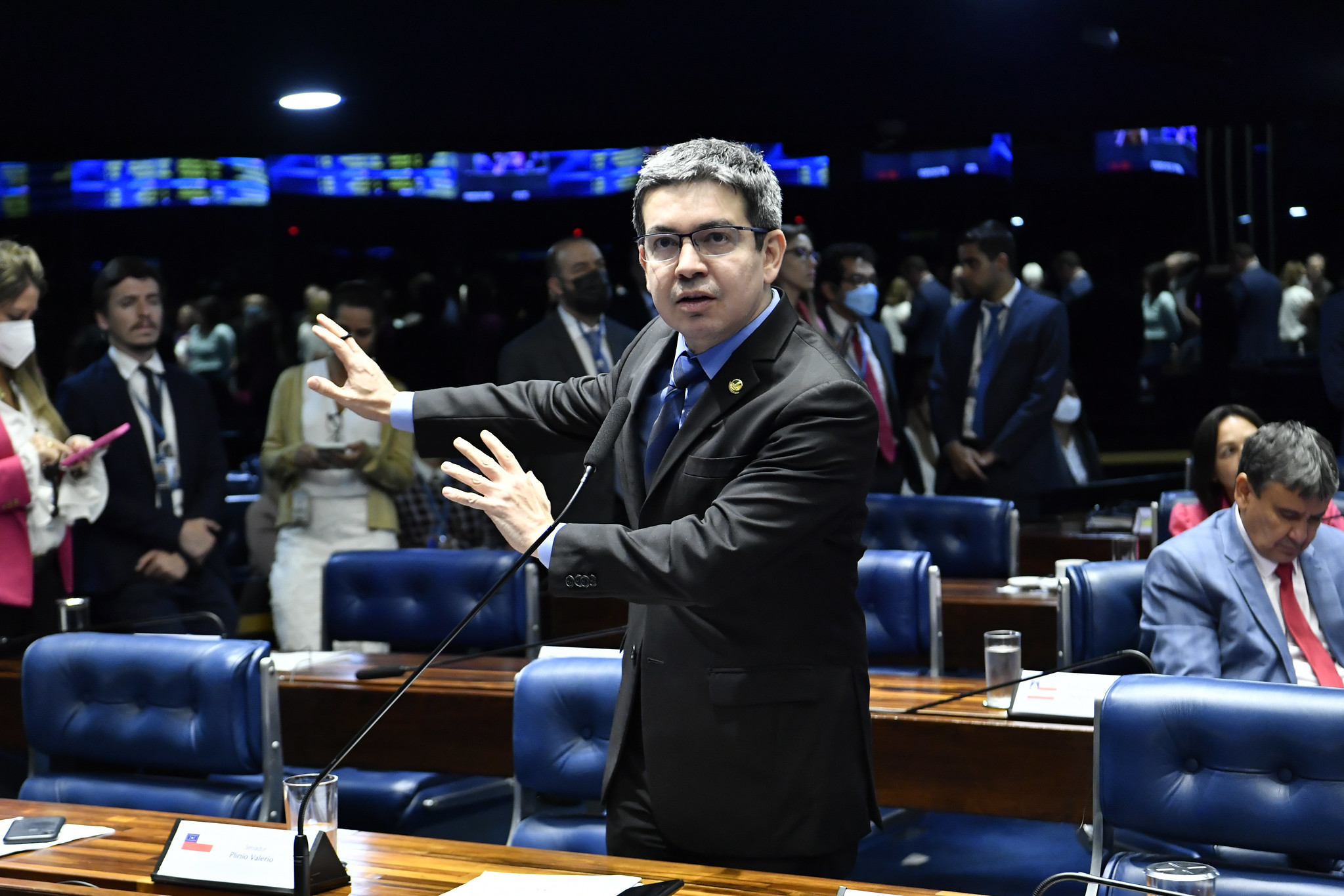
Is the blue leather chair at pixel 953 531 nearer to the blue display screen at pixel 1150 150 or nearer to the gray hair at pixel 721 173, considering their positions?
the gray hair at pixel 721 173

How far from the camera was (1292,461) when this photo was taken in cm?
262

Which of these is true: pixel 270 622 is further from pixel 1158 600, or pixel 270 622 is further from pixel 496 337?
pixel 1158 600

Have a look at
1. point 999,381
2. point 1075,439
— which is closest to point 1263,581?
point 999,381

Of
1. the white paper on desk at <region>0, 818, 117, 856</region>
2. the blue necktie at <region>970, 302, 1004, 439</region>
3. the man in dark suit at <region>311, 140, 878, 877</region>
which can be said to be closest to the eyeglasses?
the man in dark suit at <region>311, 140, 878, 877</region>

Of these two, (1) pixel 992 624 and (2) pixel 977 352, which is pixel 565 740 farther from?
(2) pixel 977 352

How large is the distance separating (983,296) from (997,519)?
154 centimetres

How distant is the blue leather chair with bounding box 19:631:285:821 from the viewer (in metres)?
2.46

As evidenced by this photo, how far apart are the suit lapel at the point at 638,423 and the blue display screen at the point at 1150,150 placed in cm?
544

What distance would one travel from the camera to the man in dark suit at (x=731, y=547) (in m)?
1.59

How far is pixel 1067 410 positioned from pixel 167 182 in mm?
4053

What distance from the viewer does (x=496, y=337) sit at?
20.1ft

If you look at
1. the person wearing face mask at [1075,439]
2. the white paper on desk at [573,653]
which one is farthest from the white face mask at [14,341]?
the person wearing face mask at [1075,439]

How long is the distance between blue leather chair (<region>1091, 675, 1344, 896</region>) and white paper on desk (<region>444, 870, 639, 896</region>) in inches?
32.3

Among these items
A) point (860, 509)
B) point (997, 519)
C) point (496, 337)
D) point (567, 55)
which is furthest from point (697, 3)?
point (860, 509)
